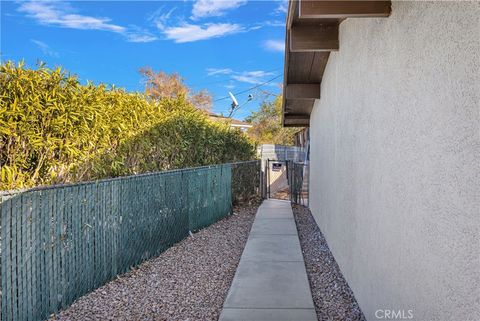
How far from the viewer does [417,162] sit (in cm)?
251

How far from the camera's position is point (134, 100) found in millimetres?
6793

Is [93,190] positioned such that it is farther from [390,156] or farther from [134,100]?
[390,156]

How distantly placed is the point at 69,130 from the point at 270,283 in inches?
131

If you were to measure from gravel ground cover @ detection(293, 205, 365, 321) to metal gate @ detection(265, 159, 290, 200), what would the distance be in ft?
20.3

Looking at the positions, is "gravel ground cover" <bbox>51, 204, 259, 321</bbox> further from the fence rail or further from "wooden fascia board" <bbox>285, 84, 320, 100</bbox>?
"wooden fascia board" <bbox>285, 84, 320, 100</bbox>

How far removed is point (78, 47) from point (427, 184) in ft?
83.8

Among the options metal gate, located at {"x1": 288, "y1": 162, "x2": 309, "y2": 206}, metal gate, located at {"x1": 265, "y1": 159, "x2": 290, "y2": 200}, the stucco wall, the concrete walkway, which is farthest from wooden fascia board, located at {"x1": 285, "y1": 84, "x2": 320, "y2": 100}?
metal gate, located at {"x1": 265, "y1": 159, "x2": 290, "y2": 200}

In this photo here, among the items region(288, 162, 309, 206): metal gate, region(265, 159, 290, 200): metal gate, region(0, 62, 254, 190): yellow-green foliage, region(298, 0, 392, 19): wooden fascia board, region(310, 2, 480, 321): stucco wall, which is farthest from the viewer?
region(265, 159, 290, 200): metal gate

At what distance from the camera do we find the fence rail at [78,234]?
354cm

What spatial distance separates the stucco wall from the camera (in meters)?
1.89

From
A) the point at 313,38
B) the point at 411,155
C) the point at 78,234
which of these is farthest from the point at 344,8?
the point at 78,234

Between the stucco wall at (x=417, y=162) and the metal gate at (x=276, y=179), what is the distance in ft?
32.2

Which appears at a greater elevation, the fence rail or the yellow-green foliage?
the yellow-green foliage

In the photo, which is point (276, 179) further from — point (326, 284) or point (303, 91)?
point (326, 284)
